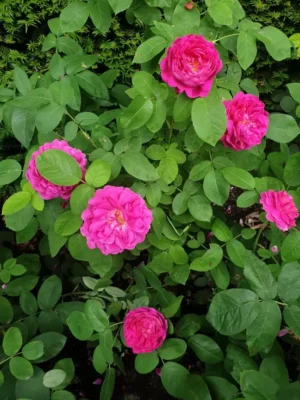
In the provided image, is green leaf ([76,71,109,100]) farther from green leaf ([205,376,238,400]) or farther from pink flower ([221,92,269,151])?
green leaf ([205,376,238,400])

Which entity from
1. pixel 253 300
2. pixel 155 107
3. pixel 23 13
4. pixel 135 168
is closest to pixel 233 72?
pixel 155 107

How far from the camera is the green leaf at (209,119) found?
111 centimetres

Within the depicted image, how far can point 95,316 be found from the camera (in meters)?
1.26

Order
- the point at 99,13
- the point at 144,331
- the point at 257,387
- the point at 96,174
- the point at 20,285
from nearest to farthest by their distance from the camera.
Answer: the point at 257,387, the point at 96,174, the point at 144,331, the point at 99,13, the point at 20,285

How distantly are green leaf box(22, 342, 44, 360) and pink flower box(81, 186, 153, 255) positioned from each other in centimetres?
38

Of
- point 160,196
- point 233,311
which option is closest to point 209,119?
point 160,196

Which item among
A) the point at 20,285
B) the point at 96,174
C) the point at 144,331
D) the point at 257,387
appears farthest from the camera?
the point at 20,285

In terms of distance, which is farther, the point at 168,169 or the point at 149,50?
the point at 168,169

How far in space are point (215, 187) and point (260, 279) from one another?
12.7 inches

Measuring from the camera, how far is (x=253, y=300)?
44.3 inches

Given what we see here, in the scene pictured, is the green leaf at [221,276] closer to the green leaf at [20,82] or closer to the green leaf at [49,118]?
the green leaf at [49,118]

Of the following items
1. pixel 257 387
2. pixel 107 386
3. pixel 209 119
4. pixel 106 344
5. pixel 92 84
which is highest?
pixel 209 119

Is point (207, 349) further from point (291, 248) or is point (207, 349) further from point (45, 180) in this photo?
point (45, 180)

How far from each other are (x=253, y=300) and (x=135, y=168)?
50cm
